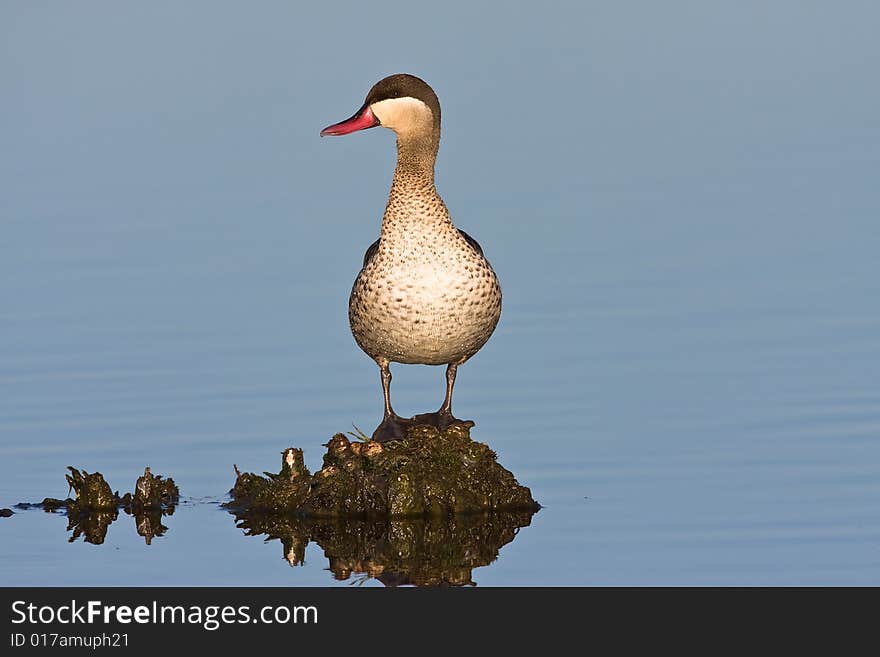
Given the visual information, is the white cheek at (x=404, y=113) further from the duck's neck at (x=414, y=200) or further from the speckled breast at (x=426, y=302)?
the speckled breast at (x=426, y=302)

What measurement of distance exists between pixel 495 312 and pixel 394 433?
1.01 metres

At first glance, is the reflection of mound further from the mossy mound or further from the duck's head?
the duck's head

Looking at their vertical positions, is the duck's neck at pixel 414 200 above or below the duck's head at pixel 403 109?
below

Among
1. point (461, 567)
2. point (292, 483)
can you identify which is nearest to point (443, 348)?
point (292, 483)

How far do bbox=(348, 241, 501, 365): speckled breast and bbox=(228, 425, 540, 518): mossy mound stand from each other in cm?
93

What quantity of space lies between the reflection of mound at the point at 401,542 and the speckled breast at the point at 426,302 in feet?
4.84

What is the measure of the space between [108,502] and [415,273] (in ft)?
7.75

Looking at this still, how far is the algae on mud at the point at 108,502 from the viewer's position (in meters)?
13.8

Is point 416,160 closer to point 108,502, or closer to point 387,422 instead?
point 387,422

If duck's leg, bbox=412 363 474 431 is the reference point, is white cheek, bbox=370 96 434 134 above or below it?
above

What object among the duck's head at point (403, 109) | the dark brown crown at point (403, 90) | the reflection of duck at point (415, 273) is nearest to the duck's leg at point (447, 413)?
the reflection of duck at point (415, 273)

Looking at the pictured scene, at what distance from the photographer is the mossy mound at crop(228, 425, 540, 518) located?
13664mm

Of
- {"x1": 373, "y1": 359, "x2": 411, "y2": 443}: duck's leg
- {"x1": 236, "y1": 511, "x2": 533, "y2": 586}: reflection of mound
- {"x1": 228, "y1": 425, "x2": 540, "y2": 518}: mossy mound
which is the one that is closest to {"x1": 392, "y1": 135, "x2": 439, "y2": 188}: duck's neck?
{"x1": 373, "y1": 359, "x2": 411, "y2": 443}: duck's leg

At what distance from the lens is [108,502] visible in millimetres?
13961
